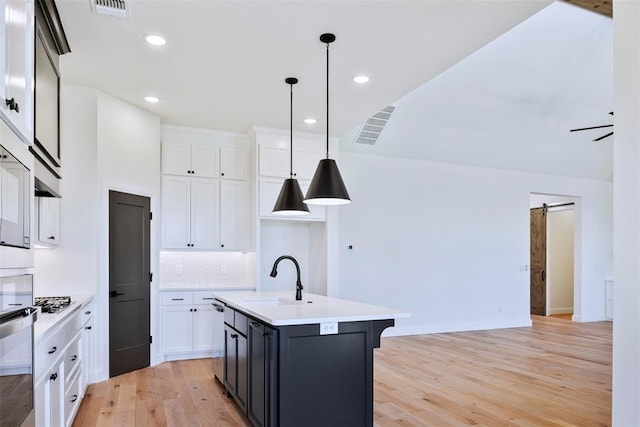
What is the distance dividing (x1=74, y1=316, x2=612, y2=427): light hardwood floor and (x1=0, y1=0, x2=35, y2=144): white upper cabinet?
101 inches

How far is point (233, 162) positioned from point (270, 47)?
267 cm

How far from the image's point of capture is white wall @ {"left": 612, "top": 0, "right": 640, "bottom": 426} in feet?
6.03

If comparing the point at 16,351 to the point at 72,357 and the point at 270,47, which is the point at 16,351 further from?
the point at 270,47

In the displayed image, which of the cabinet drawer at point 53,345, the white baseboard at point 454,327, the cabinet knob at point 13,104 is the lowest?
the white baseboard at point 454,327

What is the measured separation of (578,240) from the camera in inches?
359

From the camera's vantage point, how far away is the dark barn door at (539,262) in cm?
1012

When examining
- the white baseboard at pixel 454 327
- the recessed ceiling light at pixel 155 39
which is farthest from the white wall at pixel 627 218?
the white baseboard at pixel 454 327

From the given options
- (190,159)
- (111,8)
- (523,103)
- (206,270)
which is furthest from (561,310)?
(111,8)

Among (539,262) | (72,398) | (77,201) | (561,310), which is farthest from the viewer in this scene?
(561,310)

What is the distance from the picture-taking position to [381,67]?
3916 mm

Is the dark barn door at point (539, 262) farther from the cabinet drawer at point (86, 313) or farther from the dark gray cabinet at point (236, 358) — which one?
the cabinet drawer at point (86, 313)

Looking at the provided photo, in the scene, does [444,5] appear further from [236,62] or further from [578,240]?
[578,240]

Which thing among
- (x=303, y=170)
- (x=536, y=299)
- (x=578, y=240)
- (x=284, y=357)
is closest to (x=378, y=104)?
(x=303, y=170)

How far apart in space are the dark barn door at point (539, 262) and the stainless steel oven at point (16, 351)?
10307 millimetres
